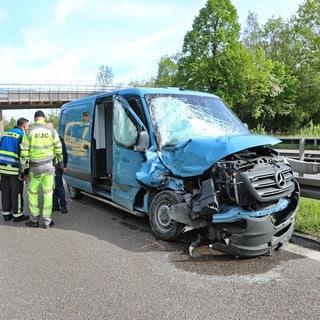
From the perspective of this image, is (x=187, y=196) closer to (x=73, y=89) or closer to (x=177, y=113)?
(x=177, y=113)

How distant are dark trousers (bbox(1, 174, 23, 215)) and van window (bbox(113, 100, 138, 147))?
2188 millimetres

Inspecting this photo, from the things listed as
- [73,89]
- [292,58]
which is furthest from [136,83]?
[292,58]

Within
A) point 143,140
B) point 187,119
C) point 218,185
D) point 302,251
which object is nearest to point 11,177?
point 143,140

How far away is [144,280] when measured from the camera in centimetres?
415

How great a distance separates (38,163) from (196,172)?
2.96m

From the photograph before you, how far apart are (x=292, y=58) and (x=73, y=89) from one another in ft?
98.5

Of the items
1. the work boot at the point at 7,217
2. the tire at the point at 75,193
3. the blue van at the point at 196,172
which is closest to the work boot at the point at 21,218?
the work boot at the point at 7,217

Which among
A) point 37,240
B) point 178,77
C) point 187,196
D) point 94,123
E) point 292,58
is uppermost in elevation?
point 292,58

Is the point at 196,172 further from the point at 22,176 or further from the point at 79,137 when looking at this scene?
the point at 79,137

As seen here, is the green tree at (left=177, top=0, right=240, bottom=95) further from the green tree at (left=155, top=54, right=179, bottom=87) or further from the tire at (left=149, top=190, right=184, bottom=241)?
the tire at (left=149, top=190, right=184, bottom=241)

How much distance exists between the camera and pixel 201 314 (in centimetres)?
340

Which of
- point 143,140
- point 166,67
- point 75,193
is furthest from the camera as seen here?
point 166,67

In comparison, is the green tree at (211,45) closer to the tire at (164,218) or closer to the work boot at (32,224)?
the work boot at (32,224)

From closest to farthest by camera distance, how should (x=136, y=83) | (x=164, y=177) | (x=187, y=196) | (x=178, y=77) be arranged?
(x=187, y=196) → (x=164, y=177) → (x=178, y=77) → (x=136, y=83)
